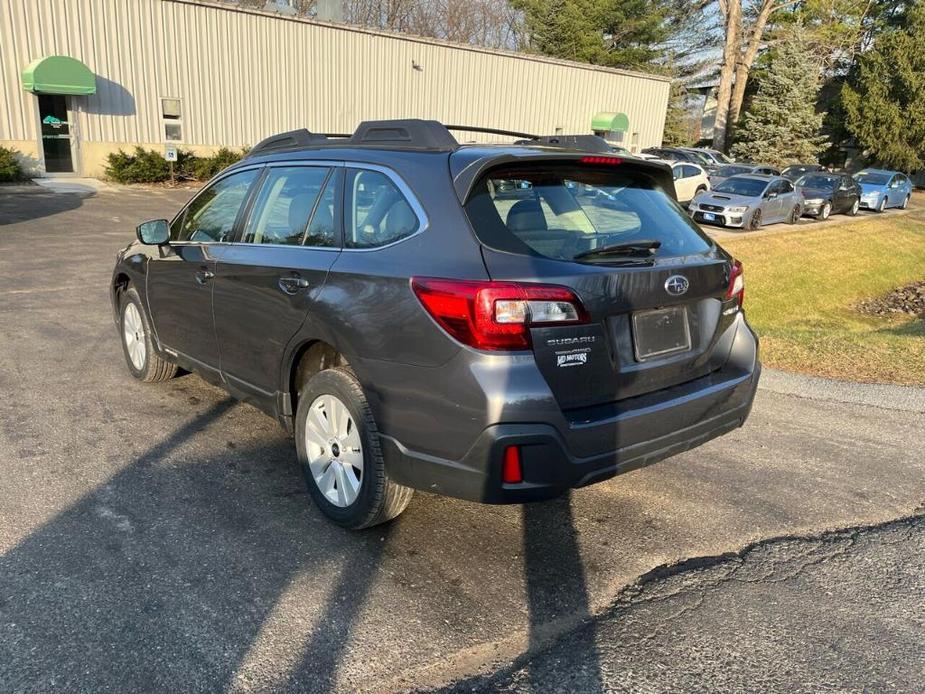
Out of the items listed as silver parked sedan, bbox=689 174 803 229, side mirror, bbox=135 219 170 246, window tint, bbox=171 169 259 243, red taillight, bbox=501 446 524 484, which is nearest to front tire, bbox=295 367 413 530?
red taillight, bbox=501 446 524 484

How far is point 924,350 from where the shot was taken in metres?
7.08

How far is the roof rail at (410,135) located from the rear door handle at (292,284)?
78cm

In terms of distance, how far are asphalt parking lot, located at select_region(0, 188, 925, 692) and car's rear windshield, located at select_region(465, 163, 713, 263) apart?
1385mm

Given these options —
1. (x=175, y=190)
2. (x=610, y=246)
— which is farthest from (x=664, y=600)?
(x=175, y=190)

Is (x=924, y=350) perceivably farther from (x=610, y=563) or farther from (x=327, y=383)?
(x=327, y=383)

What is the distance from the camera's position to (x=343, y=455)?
3369 mm

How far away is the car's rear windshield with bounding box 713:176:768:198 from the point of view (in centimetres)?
2066

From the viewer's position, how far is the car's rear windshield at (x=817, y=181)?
83.3 feet

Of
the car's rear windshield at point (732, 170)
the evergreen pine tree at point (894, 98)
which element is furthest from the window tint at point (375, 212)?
the evergreen pine tree at point (894, 98)

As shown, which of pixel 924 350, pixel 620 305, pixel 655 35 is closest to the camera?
pixel 620 305

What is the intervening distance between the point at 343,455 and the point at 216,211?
2009 mm

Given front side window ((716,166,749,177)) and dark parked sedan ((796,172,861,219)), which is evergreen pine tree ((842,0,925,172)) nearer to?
dark parked sedan ((796,172,861,219))

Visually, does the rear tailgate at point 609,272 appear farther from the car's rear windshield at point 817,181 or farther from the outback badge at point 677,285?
the car's rear windshield at point 817,181

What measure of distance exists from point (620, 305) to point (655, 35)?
49.3 meters
